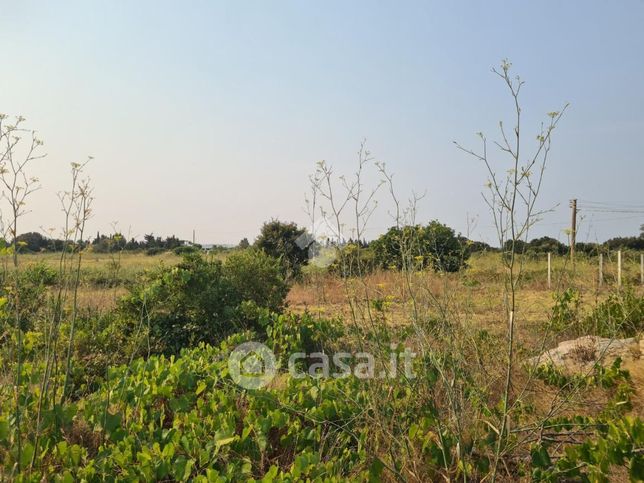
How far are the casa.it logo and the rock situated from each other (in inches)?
82.4

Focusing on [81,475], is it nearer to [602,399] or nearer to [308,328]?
[308,328]

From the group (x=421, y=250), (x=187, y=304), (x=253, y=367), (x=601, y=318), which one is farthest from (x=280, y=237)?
(x=253, y=367)

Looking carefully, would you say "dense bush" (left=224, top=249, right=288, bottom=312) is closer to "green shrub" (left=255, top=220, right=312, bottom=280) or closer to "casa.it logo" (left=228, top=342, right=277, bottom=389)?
"casa.it logo" (left=228, top=342, right=277, bottom=389)

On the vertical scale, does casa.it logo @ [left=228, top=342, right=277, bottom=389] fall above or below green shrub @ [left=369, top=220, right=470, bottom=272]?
below

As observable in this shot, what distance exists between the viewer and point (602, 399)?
3.88 metres

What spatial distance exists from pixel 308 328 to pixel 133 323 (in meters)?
1.94

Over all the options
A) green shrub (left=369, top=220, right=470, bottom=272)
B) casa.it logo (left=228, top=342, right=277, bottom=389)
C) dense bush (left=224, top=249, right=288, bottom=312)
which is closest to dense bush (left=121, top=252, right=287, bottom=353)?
dense bush (left=224, top=249, right=288, bottom=312)

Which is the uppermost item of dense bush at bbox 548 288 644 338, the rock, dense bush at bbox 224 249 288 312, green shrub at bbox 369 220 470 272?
green shrub at bbox 369 220 470 272

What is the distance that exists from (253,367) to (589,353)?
9.57 feet

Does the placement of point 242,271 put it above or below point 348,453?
above

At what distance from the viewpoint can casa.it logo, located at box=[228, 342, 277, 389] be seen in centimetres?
332

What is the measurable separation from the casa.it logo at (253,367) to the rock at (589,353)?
2093 mm


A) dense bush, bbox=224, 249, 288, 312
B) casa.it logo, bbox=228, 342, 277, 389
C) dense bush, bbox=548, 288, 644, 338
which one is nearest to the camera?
casa.it logo, bbox=228, 342, 277, 389

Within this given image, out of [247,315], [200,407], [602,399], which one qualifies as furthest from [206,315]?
[602,399]
